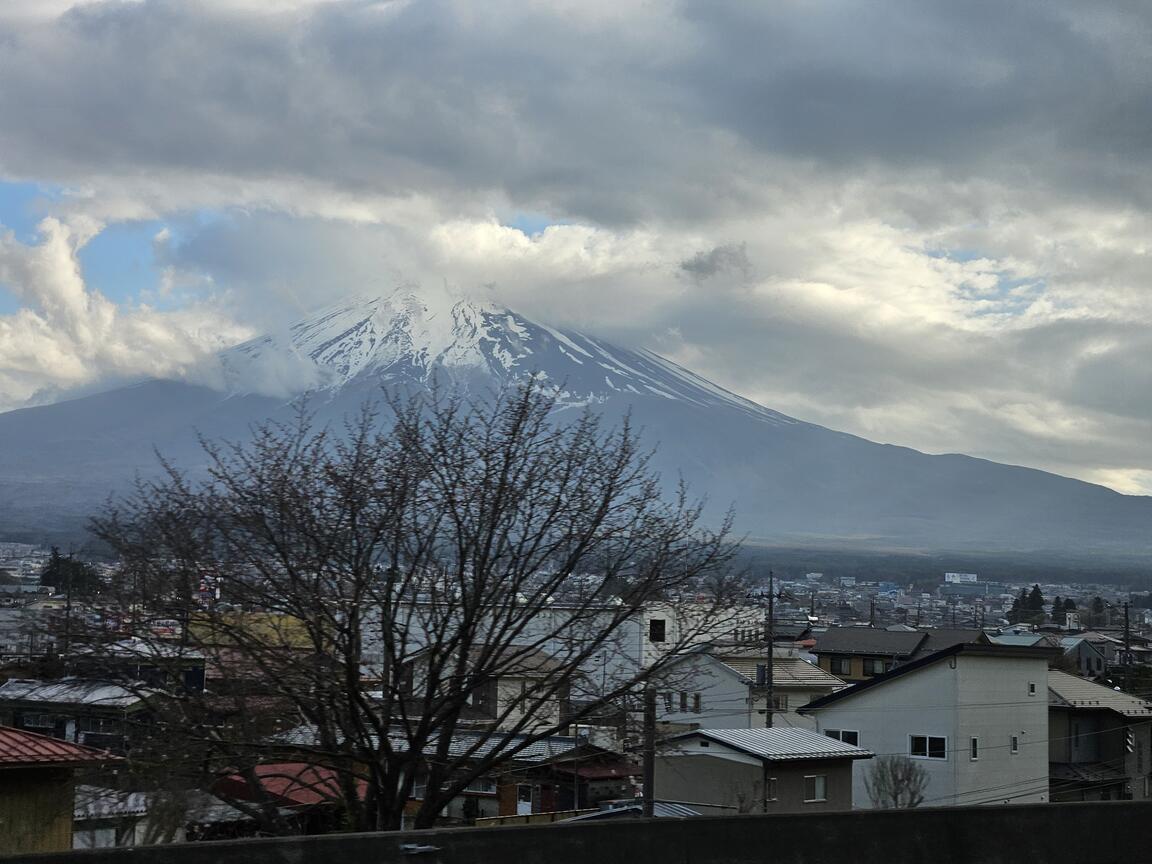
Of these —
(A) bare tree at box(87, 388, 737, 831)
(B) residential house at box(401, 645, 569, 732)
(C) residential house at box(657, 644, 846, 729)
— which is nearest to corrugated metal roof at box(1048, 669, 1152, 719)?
(C) residential house at box(657, 644, 846, 729)

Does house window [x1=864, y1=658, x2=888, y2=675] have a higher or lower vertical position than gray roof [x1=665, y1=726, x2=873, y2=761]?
higher

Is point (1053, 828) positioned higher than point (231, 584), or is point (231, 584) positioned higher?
point (231, 584)

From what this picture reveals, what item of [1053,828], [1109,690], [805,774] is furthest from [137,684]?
[1109,690]

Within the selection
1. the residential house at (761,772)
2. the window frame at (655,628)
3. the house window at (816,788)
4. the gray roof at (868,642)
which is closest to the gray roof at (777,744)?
the residential house at (761,772)

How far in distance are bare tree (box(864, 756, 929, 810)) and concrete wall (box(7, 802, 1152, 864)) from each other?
2618cm

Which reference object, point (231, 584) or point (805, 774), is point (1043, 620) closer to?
point (805, 774)

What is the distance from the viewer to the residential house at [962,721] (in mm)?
41094

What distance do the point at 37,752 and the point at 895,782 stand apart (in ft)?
78.5

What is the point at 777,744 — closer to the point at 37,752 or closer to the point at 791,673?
the point at 791,673

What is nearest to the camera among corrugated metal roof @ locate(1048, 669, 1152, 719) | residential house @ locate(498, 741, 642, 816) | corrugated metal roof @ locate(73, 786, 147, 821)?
corrugated metal roof @ locate(73, 786, 147, 821)

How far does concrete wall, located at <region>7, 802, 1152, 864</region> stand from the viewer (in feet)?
26.6

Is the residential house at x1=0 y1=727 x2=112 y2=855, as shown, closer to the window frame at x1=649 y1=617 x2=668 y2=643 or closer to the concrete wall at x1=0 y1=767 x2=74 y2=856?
the concrete wall at x1=0 y1=767 x2=74 y2=856

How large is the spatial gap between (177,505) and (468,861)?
325 inches

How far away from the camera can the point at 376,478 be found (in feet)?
50.8
